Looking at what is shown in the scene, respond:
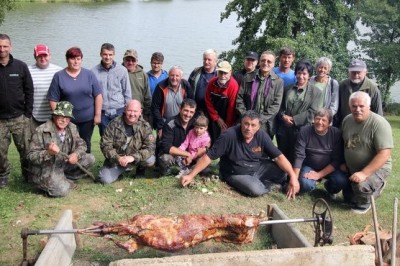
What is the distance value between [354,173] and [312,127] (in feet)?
2.93

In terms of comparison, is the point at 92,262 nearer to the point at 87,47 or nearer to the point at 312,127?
the point at 312,127

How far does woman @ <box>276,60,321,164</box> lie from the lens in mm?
6730

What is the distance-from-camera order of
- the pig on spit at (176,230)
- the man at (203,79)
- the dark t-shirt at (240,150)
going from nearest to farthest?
the pig on spit at (176,230)
the dark t-shirt at (240,150)
the man at (203,79)

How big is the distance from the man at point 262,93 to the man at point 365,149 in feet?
3.63

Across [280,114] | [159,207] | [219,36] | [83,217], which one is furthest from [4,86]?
[219,36]

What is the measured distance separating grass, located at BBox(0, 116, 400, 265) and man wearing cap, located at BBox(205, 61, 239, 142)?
1.06 m

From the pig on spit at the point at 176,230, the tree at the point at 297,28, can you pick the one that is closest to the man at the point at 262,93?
the pig on spit at the point at 176,230

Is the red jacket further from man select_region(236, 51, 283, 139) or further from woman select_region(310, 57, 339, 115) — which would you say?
woman select_region(310, 57, 339, 115)

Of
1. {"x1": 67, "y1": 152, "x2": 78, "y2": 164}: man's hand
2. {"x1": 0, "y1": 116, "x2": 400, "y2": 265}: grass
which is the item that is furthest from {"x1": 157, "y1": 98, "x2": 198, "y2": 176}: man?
{"x1": 67, "y1": 152, "x2": 78, "y2": 164}: man's hand

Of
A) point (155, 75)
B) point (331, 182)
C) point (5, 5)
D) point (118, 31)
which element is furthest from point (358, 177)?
point (118, 31)

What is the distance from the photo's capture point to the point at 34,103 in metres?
6.68

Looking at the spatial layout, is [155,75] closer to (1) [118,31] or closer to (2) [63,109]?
(2) [63,109]

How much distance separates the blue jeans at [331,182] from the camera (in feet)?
21.1

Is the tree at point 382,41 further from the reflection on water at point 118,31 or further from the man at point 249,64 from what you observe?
the man at point 249,64
